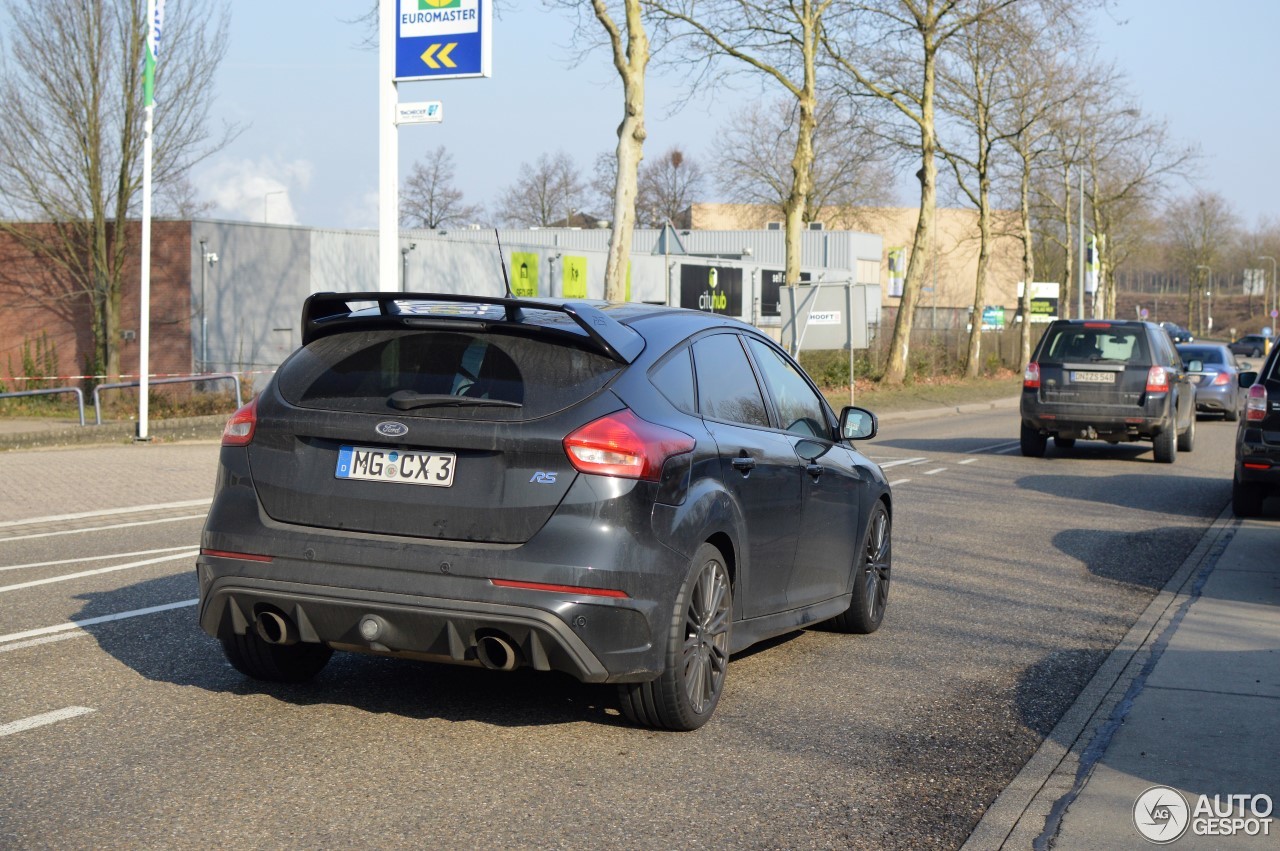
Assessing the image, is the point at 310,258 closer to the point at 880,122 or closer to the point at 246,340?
the point at 246,340

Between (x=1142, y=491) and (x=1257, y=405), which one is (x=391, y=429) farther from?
(x=1142, y=491)

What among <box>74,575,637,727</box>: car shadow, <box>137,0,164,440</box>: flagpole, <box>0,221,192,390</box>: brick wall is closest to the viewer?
<box>74,575,637,727</box>: car shadow

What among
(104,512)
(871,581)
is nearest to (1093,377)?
(871,581)

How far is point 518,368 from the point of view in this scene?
17.3 feet

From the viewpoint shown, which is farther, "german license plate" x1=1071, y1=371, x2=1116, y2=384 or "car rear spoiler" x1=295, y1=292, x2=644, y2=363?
"german license plate" x1=1071, y1=371, x2=1116, y2=384

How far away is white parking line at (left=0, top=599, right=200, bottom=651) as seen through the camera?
23.1 feet

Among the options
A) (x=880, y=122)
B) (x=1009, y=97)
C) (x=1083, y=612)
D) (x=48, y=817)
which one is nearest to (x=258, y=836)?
(x=48, y=817)

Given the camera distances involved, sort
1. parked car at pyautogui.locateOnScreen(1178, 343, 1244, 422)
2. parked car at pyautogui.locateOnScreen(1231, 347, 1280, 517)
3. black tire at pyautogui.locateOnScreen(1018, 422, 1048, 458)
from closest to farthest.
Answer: parked car at pyautogui.locateOnScreen(1231, 347, 1280, 517), black tire at pyautogui.locateOnScreen(1018, 422, 1048, 458), parked car at pyautogui.locateOnScreen(1178, 343, 1244, 422)

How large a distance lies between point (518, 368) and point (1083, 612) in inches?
187

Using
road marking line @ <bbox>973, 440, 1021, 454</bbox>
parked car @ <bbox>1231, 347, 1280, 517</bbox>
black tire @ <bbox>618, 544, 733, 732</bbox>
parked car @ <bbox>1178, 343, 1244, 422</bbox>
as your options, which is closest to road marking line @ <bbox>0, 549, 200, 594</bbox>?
black tire @ <bbox>618, 544, 733, 732</bbox>

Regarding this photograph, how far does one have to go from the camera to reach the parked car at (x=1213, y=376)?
29.8 metres

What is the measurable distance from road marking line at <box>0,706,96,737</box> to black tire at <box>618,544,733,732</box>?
82.8 inches

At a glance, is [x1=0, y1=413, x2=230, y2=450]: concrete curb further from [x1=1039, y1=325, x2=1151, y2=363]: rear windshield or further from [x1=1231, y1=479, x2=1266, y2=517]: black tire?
[x1=1231, y1=479, x2=1266, y2=517]: black tire

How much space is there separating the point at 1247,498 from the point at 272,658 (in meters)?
10.2
